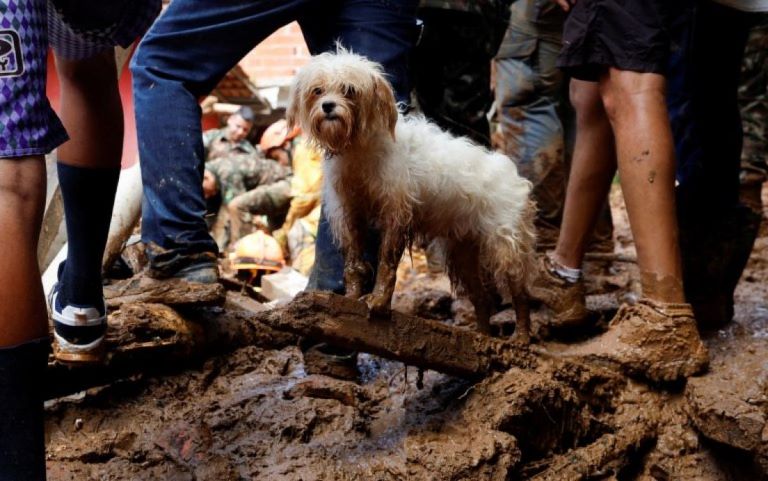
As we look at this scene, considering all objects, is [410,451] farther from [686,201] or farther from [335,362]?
[686,201]

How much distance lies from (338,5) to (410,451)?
1829 millimetres

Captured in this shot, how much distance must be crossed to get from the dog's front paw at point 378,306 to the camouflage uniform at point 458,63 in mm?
2495

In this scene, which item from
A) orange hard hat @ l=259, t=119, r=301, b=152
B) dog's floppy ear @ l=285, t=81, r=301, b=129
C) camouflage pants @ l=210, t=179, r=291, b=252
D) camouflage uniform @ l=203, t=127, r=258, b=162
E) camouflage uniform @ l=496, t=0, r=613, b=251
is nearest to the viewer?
dog's floppy ear @ l=285, t=81, r=301, b=129

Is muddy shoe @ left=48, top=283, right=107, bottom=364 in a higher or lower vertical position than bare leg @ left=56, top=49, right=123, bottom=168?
lower

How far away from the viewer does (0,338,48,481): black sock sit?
209cm

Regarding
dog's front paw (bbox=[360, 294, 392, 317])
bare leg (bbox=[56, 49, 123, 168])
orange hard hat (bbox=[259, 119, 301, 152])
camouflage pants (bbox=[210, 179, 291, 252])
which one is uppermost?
bare leg (bbox=[56, 49, 123, 168])

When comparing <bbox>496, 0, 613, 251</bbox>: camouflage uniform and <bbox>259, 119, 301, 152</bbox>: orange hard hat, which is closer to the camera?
<bbox>496, 0, 613, 251</bbox>: camouflage uniform

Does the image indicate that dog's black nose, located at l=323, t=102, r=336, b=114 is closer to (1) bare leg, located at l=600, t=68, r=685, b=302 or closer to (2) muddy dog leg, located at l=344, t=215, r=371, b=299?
(2) muddy dog leg, located at l=344, t=215, r=371, b=299

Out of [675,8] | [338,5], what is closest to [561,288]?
[675,8]

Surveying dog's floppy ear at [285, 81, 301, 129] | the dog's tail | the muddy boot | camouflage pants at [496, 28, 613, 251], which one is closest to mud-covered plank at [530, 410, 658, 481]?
the muddy boot

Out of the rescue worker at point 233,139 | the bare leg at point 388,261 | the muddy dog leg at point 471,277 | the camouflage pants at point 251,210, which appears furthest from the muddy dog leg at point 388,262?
the rescue worker at point 233,139

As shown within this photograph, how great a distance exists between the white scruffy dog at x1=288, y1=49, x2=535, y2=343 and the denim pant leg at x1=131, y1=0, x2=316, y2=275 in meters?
0.43

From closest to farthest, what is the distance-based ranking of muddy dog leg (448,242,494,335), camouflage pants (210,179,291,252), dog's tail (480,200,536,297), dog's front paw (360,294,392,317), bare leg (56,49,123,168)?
bare leg (56,49,123,168), dog's front paw (360,294,392,317), dog's tail (480,200,536,297), muddy dog leg (448,242,494,335), camouflage pants (210,179,291,252)

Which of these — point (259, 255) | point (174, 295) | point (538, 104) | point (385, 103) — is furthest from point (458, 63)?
point (259, 255)
